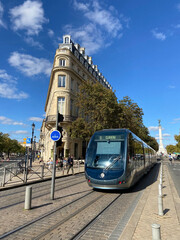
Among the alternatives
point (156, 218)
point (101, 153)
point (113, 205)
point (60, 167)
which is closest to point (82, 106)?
point (60, 167)

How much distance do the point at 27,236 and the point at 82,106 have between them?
21.0m

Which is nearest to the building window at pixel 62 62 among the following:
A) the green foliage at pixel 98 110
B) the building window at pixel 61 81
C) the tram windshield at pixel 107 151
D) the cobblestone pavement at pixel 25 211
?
the building window at pixel 61 81

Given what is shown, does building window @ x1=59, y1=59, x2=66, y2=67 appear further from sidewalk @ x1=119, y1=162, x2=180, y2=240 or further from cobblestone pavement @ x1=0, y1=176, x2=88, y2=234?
sidewalk @ x1=119, y1=162, x2=180, y2=240

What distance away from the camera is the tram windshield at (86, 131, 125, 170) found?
26.1 ft

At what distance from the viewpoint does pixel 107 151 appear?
8359 millimetres

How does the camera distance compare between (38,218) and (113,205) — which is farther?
(113,205)

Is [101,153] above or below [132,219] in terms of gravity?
above

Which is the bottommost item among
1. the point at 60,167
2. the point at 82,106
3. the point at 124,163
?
the point at 60,167

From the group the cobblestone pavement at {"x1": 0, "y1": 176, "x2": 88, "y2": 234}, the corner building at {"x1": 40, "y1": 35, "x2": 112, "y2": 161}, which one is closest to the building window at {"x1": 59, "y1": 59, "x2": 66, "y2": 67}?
the corner building at {"x1": 40, "y1": 35, "x2": 112, "y2": 161}

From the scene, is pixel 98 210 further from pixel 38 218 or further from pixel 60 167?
pixel 60 167

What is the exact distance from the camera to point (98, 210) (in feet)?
19.2

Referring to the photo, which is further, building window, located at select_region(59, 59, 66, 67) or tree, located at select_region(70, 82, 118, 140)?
building window, located at select_region(59, 59, 66, 67)

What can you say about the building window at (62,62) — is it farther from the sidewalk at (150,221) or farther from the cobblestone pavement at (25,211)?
the sidewalk at (150,221)

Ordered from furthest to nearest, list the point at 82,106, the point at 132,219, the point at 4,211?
the point at 82,106, the point at 4,211, the point at 132,219
